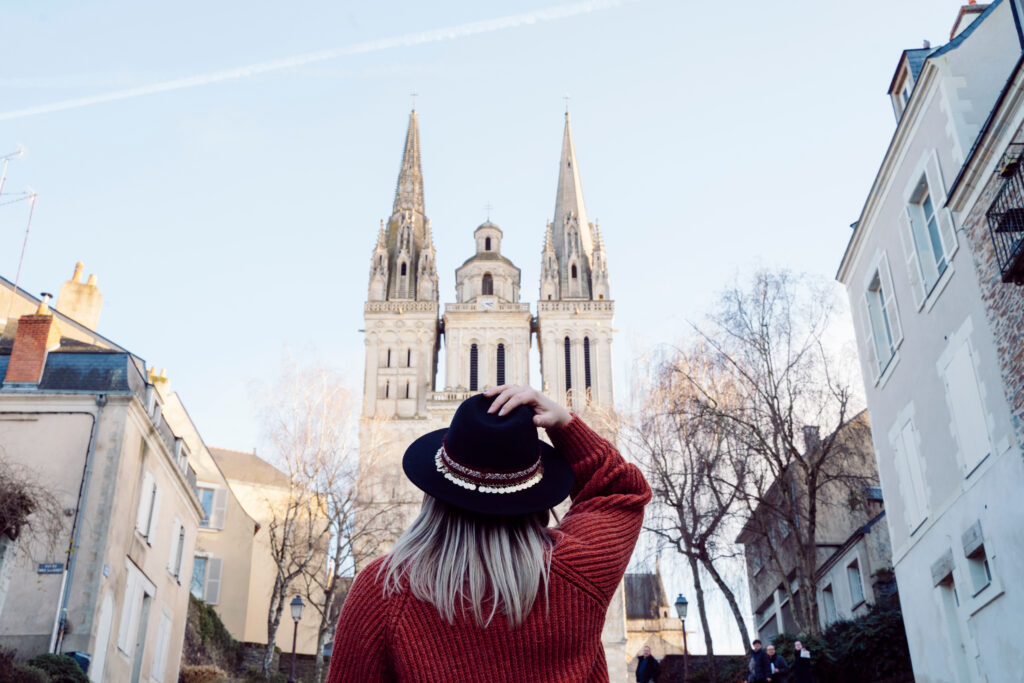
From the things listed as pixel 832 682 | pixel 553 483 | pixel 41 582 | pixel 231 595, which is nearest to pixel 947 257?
pixel 832 682

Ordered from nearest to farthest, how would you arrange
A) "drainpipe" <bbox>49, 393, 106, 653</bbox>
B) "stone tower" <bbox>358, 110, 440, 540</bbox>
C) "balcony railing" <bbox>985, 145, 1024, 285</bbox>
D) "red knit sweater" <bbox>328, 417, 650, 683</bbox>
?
"red knit sweater" <bbox>328, 417, 650, 683</bbox> → "balcony railing" <bbox>985, 145, 1024, 285</bbox> → "drainpipe" <bbox>49, 393, 106, 653</bbox> → "stone tower" <bbox>358, 110, 440, 540</bbox>

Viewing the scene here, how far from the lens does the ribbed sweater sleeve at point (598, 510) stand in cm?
268

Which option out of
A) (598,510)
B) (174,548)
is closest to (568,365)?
(174,548)

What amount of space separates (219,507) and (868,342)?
2786 centimetres

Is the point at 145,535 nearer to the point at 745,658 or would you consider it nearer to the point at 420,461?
the point at 745,658

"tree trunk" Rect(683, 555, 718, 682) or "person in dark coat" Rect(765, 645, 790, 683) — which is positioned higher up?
"tree trunk" Rect(683, 555, 718, 682)

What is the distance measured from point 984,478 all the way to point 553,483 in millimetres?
13503

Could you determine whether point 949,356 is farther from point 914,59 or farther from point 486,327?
point 486,327

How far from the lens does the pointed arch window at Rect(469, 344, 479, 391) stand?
72.8 m

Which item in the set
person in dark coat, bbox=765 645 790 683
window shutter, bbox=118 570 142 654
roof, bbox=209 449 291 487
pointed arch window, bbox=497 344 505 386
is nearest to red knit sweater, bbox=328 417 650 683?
person in dark coat, bbox=765 645 790 683

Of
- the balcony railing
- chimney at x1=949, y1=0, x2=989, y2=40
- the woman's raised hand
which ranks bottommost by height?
the woman's raised hand

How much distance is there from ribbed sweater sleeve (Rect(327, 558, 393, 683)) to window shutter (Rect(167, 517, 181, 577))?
77.4 feet

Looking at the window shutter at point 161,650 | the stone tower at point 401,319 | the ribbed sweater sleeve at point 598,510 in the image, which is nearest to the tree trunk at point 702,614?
the window shutter at point 161,650

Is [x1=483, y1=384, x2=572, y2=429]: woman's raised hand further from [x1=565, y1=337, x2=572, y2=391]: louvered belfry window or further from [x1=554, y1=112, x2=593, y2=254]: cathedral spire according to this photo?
[x1=554, y1=112, x2=593, y2=254]: cathedral spire
